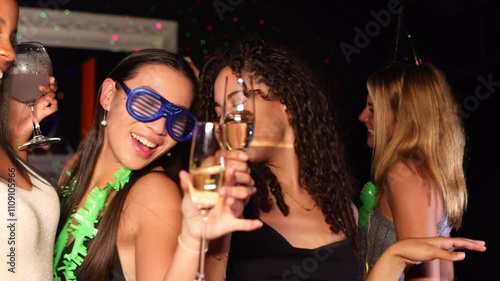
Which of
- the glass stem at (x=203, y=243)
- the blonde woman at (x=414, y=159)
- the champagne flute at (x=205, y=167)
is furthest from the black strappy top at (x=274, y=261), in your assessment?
the blonde woman at (x=414, y=159)

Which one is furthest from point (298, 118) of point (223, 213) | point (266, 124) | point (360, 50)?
point (360, 50)

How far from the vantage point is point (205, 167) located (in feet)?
4.10

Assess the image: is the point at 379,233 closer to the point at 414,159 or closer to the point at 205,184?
the point at 414,159

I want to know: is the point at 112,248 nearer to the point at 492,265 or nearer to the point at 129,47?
the point at 492,265

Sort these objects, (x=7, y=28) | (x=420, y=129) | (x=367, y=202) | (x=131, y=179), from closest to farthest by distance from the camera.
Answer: (x=7, y=28)
(x=131, y=179)
(x=420, y=129)
(x=367, y=202)

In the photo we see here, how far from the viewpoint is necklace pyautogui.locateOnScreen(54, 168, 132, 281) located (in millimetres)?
1735

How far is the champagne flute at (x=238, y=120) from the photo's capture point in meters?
1.33

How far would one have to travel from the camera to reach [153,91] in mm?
1854

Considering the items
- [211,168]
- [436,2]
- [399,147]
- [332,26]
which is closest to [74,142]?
[332,26]

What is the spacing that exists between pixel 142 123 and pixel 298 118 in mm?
438

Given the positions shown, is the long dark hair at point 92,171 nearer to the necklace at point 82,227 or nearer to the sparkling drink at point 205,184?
the necklace at point 82,227

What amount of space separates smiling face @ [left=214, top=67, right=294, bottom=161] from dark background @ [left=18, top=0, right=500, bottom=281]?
2316mm

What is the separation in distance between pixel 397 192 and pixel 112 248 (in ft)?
3.96

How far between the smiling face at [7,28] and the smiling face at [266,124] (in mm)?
555
